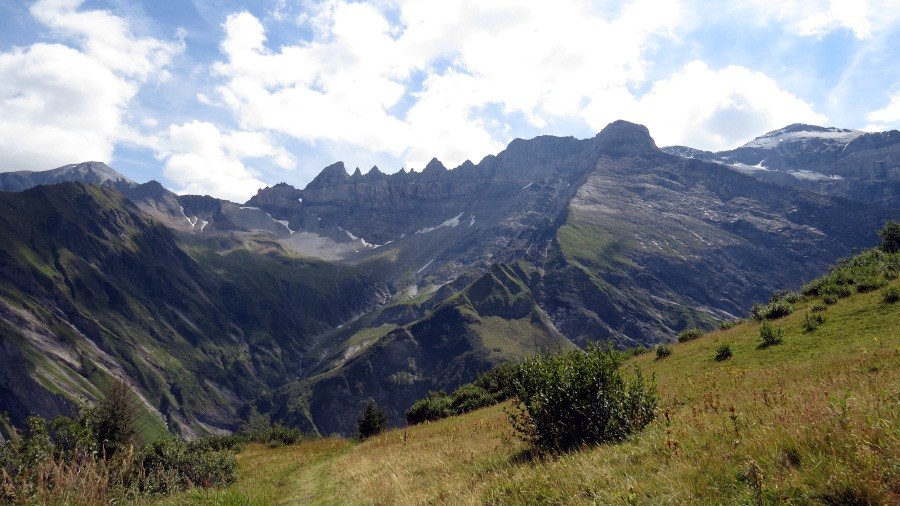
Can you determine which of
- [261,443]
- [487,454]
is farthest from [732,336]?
[261,443]

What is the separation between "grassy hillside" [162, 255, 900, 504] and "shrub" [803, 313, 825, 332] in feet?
7.96

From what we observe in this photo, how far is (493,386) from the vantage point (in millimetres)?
44844

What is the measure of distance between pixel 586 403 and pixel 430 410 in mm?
31487

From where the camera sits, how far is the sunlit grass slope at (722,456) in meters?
6.73

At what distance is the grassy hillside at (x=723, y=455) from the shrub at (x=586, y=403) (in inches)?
27.7

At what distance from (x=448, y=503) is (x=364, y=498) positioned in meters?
4.89

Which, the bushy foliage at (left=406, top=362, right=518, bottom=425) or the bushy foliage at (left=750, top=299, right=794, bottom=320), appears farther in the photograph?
the bushy foliage at (left=406, top=362, right=518, bottom=425)

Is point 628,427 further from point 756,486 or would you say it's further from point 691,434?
point 756,486

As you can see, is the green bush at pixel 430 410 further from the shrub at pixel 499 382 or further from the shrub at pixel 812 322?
the shrub at pixel 812 322

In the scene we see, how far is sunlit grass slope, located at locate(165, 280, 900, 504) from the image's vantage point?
6.73 m

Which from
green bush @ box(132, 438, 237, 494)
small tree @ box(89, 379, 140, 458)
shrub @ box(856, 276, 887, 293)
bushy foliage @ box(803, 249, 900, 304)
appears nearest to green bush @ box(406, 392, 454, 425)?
green bush @ box(132, 438, 237, 494)

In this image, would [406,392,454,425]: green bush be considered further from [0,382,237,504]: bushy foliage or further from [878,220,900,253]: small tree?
[878,220,900,253]: small tree

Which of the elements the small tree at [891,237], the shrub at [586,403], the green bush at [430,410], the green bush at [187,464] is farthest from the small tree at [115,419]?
the small tree at [891,237]

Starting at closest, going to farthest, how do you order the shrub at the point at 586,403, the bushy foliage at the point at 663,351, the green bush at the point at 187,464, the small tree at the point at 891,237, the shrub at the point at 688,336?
the shrub at the point at 586,403 < the green bush at the point at 187,464 < the bushy foliage at the point at 663,351 < the shrub at the point at 688,336 < the small tree at the point at 891,237
